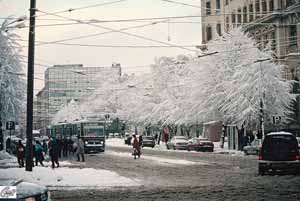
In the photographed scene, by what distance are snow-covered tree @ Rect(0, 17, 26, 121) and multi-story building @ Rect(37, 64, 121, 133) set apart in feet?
177

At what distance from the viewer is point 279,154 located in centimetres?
2683

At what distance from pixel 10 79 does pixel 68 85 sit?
77.6 meters

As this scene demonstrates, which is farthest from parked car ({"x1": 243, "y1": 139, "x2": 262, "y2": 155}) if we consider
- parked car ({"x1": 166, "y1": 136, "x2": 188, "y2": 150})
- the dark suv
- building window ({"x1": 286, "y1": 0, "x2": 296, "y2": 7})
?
building window ({"x1": 286, "y1": 0, "x2": 296, "y2": 7})

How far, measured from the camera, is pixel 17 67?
195 ft

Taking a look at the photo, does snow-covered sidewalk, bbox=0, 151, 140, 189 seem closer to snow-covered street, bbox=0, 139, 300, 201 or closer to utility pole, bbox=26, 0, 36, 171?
snow-covered street, bbox=0, 139, 300, 201

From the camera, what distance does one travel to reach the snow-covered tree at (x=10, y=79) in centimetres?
5609

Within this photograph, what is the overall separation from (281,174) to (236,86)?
34.5m

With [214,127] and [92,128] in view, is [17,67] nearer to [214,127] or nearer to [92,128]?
[92,128]

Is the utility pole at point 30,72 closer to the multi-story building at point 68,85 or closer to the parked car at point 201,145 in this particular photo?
the parked car at point 201,145

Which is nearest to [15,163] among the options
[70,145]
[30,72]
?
[70,145]

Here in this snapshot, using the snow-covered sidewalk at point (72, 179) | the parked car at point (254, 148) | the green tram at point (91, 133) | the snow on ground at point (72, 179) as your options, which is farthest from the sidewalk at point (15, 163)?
the parked car at point (254, 148)

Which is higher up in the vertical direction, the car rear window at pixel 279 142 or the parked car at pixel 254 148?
the car rear window at pixel 279 142

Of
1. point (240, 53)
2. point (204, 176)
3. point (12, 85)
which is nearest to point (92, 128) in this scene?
point (12, 85)

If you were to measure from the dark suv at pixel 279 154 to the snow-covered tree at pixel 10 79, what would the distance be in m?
33.3
